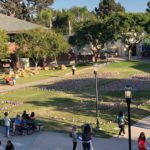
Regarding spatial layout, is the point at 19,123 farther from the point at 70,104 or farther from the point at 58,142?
the point at 70,104

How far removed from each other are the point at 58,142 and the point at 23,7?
325ft

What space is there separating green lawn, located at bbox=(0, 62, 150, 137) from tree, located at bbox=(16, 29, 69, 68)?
13.7 m

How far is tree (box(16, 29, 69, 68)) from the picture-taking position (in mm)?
65812

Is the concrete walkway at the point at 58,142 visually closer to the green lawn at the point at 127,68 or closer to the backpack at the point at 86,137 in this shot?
the backpack at the point at 86,137

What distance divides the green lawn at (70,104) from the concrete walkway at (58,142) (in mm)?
1154

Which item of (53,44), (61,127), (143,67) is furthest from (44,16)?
(61,127)

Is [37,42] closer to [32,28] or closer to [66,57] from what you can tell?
[32,28]

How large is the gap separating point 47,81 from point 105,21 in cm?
2410

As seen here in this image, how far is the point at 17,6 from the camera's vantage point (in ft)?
386

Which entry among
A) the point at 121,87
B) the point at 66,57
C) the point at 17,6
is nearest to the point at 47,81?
the point at 121,87

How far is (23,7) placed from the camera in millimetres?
121375

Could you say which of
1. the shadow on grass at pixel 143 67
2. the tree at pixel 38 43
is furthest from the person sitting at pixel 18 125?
the tree at pixel 38 43

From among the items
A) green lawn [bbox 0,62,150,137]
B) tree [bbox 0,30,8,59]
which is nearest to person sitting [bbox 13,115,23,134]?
green lawn [bbox 0,62,150,137]

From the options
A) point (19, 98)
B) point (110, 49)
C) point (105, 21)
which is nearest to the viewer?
point (19, 98)
